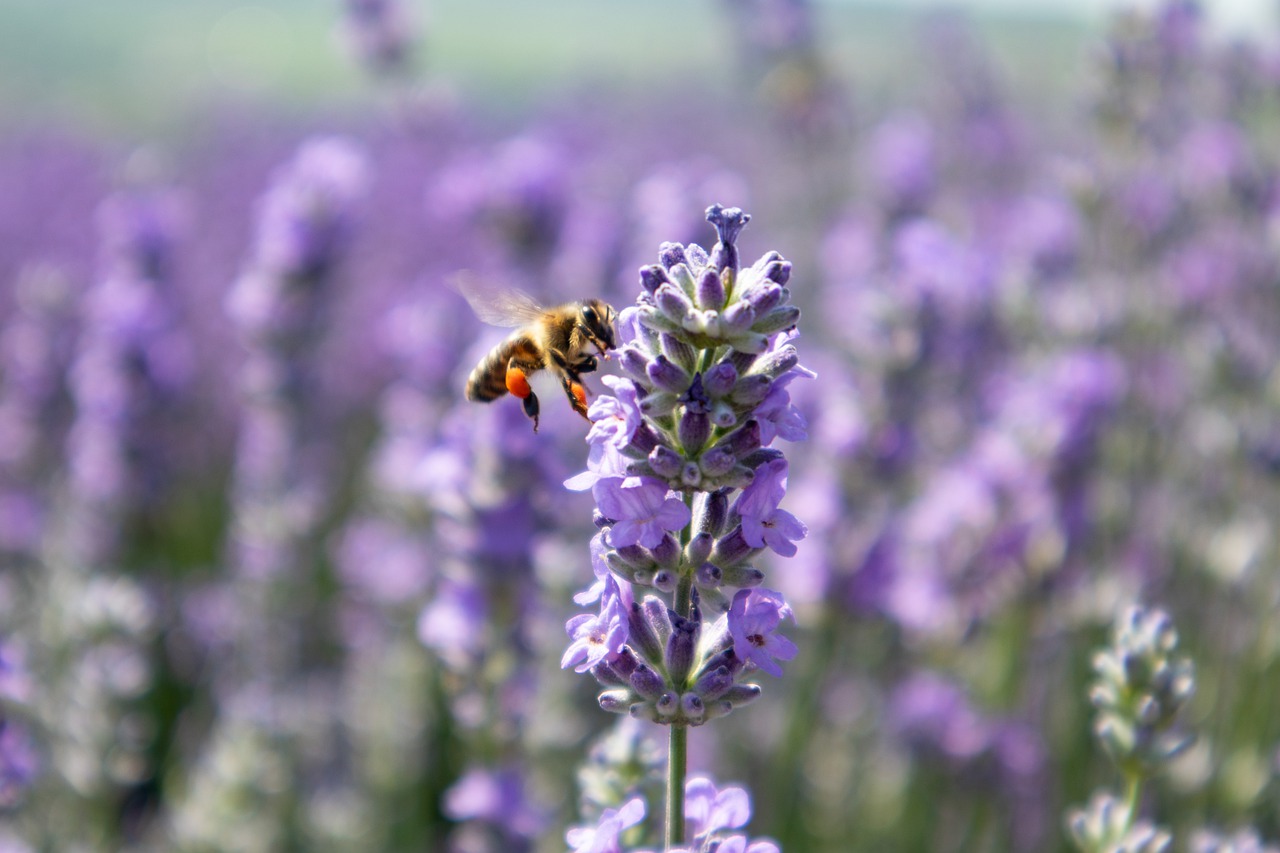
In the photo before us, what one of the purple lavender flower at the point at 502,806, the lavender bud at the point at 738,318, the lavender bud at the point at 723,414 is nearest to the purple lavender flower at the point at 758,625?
the lavender bud at the point at 723,414

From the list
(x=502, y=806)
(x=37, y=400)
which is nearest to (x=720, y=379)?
(x=502, y=806)

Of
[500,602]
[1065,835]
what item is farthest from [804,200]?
[500,602]

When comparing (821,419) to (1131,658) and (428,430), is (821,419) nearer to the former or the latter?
(428,430)

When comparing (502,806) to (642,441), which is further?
(502,806)

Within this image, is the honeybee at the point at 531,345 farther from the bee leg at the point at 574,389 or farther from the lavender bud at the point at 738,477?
the lavender bud at the point at 738,477

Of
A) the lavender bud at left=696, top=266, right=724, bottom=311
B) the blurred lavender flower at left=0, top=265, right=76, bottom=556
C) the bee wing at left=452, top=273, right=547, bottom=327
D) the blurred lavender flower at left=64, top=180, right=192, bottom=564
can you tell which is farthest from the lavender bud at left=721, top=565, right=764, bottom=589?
the blurred lavender flower at left=0, top=265, right=76, bottom=556

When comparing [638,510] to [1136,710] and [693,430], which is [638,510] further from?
[1136,710]

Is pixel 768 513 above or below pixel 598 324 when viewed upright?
below
